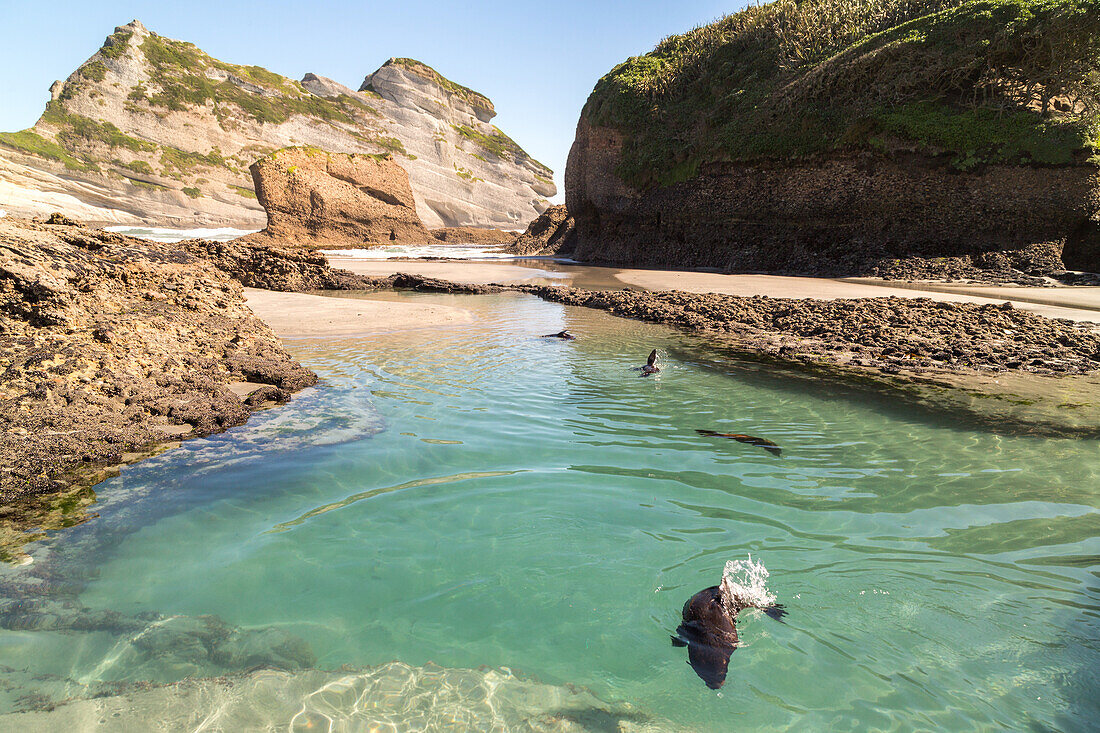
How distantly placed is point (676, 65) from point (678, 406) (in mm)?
25663

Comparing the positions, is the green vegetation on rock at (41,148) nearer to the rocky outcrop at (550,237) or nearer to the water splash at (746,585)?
the rocky outcrop at (550,237)

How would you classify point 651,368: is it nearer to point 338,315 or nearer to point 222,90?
point 338,315

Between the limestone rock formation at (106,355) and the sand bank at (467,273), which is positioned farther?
the sand bank at (467,273)

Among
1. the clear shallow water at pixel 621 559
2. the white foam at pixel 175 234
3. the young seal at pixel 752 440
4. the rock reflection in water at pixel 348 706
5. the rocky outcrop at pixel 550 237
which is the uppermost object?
the rocky outcrop at pixel 550 237

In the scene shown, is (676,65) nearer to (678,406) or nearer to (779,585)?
(678,406)

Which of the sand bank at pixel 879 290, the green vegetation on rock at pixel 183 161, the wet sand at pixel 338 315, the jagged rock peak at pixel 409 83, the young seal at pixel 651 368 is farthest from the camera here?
the jagged rock peak at pixel 409 83

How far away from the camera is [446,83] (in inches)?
3083

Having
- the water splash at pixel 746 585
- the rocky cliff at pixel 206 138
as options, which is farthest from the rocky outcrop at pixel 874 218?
the rocky cliff at pixel 206 138

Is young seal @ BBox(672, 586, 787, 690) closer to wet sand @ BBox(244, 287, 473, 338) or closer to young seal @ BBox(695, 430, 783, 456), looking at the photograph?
young seal @ BBox(695, 430, 783, 456)

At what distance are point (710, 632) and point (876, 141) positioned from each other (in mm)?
19997

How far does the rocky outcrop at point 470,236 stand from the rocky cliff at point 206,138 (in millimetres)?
12159

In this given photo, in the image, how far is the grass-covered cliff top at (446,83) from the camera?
73.5 meters

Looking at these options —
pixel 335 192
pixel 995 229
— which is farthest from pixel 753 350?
pixel 335 192

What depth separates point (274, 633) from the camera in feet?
8.27
